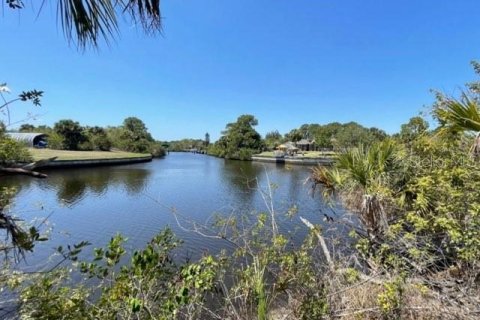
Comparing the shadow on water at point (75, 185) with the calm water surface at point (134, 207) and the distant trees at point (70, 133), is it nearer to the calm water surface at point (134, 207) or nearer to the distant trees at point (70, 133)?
the calm water surface at point (134, 207)

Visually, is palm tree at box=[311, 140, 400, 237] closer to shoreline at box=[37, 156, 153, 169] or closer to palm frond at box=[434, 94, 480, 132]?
palm frond at box=[434, 94, 480, 132]

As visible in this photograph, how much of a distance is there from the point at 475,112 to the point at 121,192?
17095mm

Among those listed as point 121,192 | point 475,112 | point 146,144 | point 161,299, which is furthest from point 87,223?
point 146,144

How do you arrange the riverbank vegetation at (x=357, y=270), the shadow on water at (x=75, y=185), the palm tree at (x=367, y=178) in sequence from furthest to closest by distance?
the shadow on water at (x=75, y=185)
the palm tree at (x=367, y=178)
the riverbank vegetation at (x=357, y=270)

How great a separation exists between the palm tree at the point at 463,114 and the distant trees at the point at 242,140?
166 ft

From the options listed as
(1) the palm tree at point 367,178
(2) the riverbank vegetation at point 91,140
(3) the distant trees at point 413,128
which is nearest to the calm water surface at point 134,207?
(1) the palm tree at point 367,178

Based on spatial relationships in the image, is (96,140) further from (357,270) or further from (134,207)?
(357,270)

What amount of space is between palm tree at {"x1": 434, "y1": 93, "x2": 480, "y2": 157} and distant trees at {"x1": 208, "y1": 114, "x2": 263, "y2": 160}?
166ft

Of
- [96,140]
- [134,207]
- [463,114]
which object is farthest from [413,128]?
[96,140]

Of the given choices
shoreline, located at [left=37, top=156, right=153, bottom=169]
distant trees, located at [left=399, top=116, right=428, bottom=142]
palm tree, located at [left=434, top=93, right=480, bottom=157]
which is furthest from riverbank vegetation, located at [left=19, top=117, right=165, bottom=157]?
palm tree, located at [left=434, top=93, right=480, bottom=157]

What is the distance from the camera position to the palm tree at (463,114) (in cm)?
313

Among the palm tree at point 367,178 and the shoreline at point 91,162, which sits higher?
the palm tree at point 367,178

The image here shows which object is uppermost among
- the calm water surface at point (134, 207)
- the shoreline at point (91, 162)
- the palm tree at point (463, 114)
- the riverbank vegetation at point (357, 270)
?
the palm tree at point (463, 114)

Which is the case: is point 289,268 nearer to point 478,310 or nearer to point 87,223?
point 478,310
